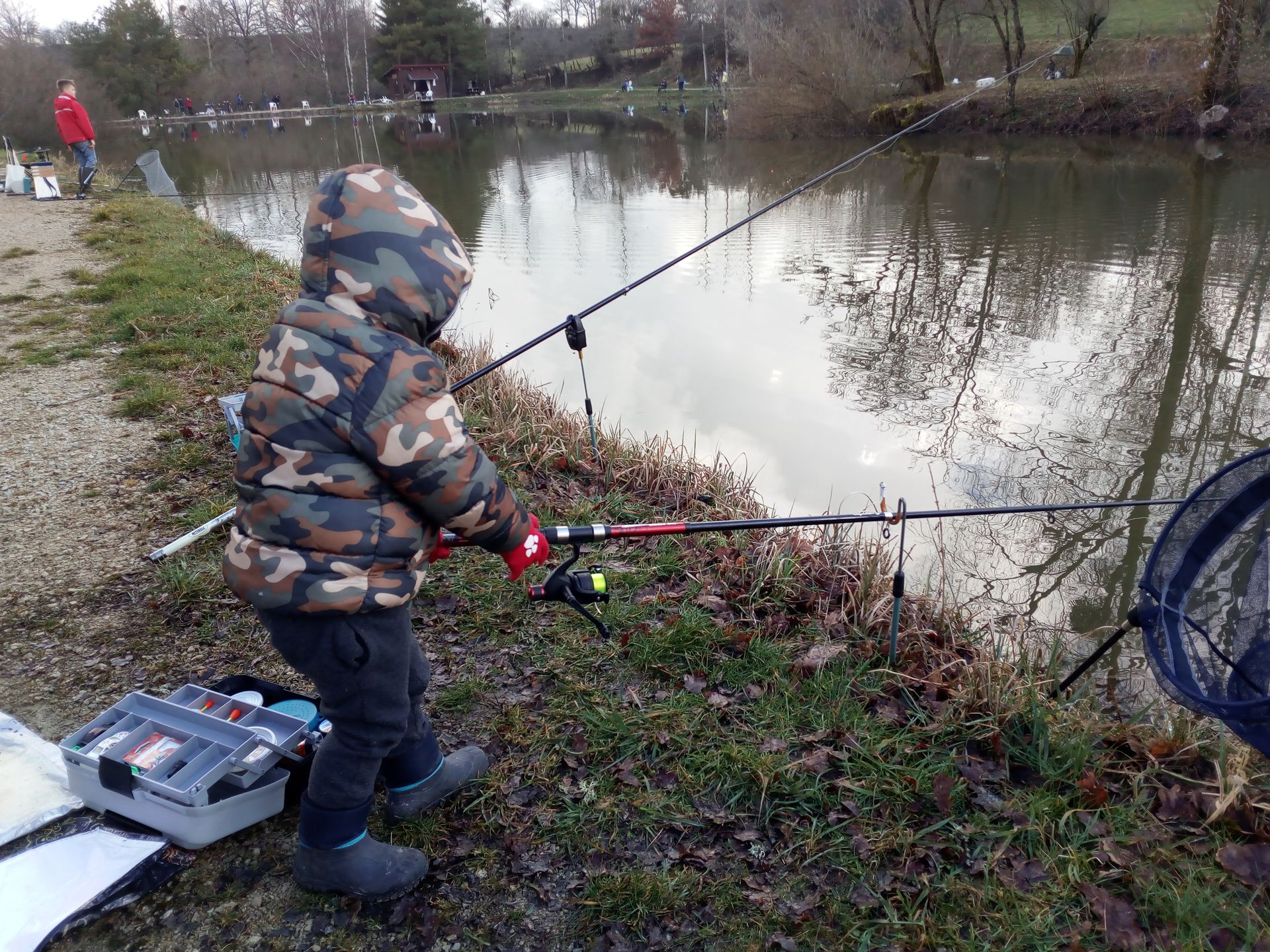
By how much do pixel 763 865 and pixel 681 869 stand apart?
0.22 m

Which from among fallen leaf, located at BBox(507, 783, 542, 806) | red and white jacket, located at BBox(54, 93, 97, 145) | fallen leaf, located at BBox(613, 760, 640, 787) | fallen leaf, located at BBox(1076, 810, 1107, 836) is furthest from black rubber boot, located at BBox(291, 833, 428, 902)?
red and white jacket, located at BBox(54, 93, 97, 145)

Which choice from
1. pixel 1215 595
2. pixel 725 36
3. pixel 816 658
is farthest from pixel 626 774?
pixel 725 36

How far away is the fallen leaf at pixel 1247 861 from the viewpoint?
2.17 m

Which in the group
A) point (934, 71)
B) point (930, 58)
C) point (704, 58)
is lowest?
point (934, 71)

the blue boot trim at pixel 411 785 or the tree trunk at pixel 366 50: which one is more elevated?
the tree trunk at pixel 366 50

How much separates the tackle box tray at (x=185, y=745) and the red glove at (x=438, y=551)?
29.3 inches

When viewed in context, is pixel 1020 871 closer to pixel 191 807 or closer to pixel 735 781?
pixel 735 781

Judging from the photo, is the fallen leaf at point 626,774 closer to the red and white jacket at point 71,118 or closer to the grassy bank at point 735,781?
the grassy bank at point 735,781

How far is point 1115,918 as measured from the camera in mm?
2080

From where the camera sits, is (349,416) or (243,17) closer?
(349,416)

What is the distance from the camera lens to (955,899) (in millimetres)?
2154

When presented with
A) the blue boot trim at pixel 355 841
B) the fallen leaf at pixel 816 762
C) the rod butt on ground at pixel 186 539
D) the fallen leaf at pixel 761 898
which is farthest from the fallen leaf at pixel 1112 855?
the rod butt on ground at pixel 186 539

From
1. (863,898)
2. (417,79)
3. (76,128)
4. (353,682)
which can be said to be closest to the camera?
(353,682)

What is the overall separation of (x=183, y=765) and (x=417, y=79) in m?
72.3
